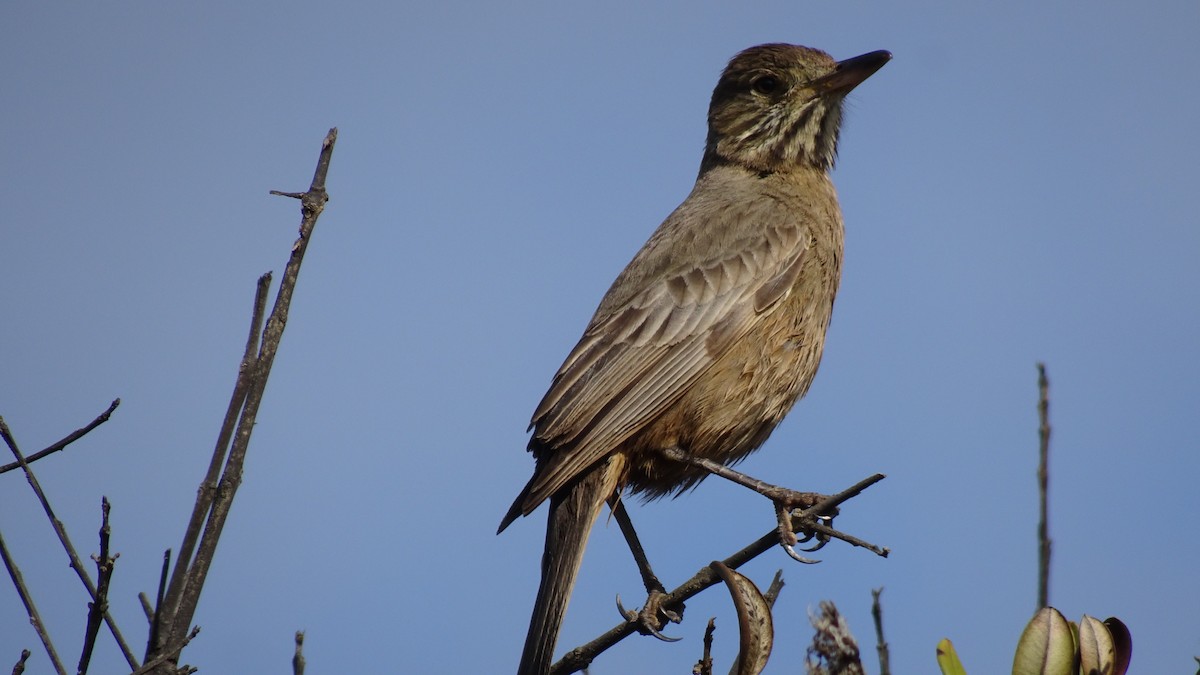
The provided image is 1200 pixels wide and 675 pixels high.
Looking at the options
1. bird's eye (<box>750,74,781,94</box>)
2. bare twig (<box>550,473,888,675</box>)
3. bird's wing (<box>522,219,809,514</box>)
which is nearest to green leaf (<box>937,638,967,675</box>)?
bare twig (<box>550,473,888,675</box>)

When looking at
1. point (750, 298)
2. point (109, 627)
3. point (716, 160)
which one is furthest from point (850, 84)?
point (109, 627)

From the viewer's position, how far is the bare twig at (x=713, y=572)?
13.0 ft

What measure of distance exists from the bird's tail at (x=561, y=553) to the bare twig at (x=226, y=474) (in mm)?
2295

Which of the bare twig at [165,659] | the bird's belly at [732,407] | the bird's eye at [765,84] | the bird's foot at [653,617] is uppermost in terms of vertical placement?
the bird's eye at [765,84]

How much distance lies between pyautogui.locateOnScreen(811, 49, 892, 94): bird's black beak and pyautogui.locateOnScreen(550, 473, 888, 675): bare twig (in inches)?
128

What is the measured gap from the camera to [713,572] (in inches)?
173

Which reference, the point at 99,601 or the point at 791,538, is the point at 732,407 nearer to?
the point at 791,538

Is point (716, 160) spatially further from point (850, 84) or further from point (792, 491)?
point (792, 491)

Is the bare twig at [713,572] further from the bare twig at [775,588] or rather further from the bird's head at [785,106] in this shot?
the bird's head at [785,106]

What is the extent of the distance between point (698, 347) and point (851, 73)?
86.7 inches

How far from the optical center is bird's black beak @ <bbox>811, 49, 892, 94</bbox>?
7.26 m

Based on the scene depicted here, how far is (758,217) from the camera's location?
704cm

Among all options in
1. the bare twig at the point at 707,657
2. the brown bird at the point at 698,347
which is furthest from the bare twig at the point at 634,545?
the bare twig at the point at 707,657

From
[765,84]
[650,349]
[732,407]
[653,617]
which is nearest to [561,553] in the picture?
[653,617]
